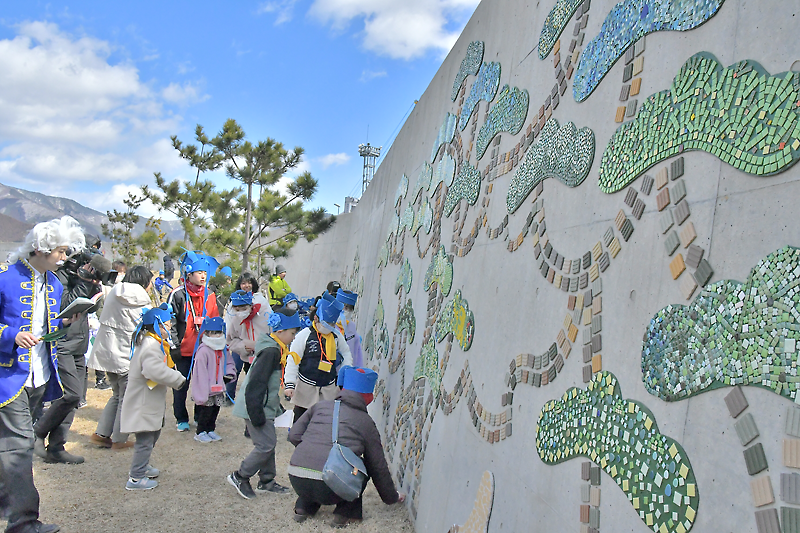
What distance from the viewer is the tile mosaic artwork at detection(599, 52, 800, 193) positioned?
1.30m

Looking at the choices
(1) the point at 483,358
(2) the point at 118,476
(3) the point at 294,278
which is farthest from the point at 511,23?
(3) the point at 294,278

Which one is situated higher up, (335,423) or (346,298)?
(346,298)

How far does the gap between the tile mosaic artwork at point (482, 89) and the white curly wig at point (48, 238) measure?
2.57m

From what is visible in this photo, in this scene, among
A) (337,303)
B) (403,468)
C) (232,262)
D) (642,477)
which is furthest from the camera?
(232,262)

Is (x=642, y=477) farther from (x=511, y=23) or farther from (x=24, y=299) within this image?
(x=24, y=299)

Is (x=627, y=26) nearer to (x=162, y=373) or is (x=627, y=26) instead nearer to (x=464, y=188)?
(x=464, y=188)

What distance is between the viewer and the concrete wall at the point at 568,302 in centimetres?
133

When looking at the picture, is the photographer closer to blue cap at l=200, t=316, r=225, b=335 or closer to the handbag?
blue cap at l=200, t=316, r=225, b=335

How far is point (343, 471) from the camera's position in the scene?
342 cm

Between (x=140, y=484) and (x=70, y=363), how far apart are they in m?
1.31

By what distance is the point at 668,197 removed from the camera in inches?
64.5

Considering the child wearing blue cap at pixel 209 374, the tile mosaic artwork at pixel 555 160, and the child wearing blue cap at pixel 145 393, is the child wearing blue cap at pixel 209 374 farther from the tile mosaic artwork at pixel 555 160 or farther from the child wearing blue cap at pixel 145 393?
the tile mosaic artwork at pixel 555 160

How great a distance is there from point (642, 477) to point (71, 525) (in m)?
3.37

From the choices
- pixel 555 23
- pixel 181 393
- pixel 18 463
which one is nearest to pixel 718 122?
pixel 555 23
